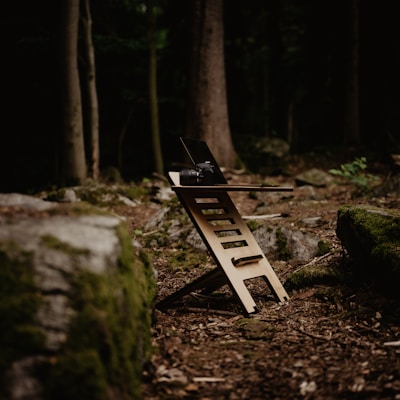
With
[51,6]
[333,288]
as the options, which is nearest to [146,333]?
[333,288]

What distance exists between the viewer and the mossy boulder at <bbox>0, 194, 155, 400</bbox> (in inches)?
72.3

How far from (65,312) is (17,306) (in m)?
0.21

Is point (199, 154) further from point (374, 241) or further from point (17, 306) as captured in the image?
point (17, 306)

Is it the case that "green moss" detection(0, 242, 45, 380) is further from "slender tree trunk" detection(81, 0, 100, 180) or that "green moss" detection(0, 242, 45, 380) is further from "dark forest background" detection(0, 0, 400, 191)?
"dark forest background" detection(0, 0, 400, 191)

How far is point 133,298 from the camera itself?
238cm

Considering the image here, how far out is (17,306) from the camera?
1.91m

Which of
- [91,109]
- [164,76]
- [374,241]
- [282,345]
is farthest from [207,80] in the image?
[282,345]

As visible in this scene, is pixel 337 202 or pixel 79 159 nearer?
pixel 337 202

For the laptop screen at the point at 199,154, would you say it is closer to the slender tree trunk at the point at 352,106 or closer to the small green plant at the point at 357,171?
the small green plant at the point at 357,171

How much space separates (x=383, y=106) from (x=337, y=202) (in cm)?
857

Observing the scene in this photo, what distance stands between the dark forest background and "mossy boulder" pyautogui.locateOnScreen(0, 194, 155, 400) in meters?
10.0

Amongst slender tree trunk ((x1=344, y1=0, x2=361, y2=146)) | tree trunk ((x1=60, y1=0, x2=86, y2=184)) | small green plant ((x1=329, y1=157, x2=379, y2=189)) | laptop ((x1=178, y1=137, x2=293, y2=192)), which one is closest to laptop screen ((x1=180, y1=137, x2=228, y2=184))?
laptop ((x1=178, y1=137, x2=293, y2=192))

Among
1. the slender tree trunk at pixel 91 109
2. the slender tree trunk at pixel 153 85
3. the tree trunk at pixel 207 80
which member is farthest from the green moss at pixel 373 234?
the slender tree trunk at pixel 153 85

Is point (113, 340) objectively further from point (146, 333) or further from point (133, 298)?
point (146, 333)
